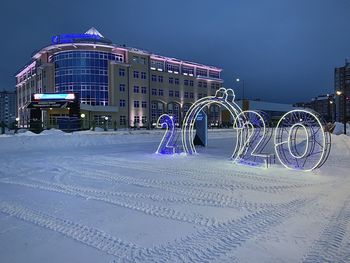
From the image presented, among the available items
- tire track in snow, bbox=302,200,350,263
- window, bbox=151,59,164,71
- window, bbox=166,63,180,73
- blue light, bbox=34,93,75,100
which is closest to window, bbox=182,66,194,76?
window, bbox=166,63,180,73

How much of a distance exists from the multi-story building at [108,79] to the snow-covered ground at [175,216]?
5215cm

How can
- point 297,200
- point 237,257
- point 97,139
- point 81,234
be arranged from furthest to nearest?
point 97,139 < point 297,200 < point 81,234 < point 237,257

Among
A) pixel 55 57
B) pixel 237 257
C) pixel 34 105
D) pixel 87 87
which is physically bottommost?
pixel 237 257

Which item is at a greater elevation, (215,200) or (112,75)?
(112,75)

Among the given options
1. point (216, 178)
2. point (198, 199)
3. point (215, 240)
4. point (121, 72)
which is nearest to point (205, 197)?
point (198, 199)

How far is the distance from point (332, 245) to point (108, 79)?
66.3 meters

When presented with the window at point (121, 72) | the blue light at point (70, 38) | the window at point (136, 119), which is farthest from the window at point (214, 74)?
the blue light at point (70, 38)

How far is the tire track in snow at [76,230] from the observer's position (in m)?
4.55

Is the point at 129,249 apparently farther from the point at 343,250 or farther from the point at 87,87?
the point at 87,87

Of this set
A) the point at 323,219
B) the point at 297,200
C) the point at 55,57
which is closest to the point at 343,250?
the point at 323,219

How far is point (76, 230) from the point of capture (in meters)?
5.30

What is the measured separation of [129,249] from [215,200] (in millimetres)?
3118

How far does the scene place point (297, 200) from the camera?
281 inches

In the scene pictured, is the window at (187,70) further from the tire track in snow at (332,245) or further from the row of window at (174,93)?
the tire track in snow at (332,245)
